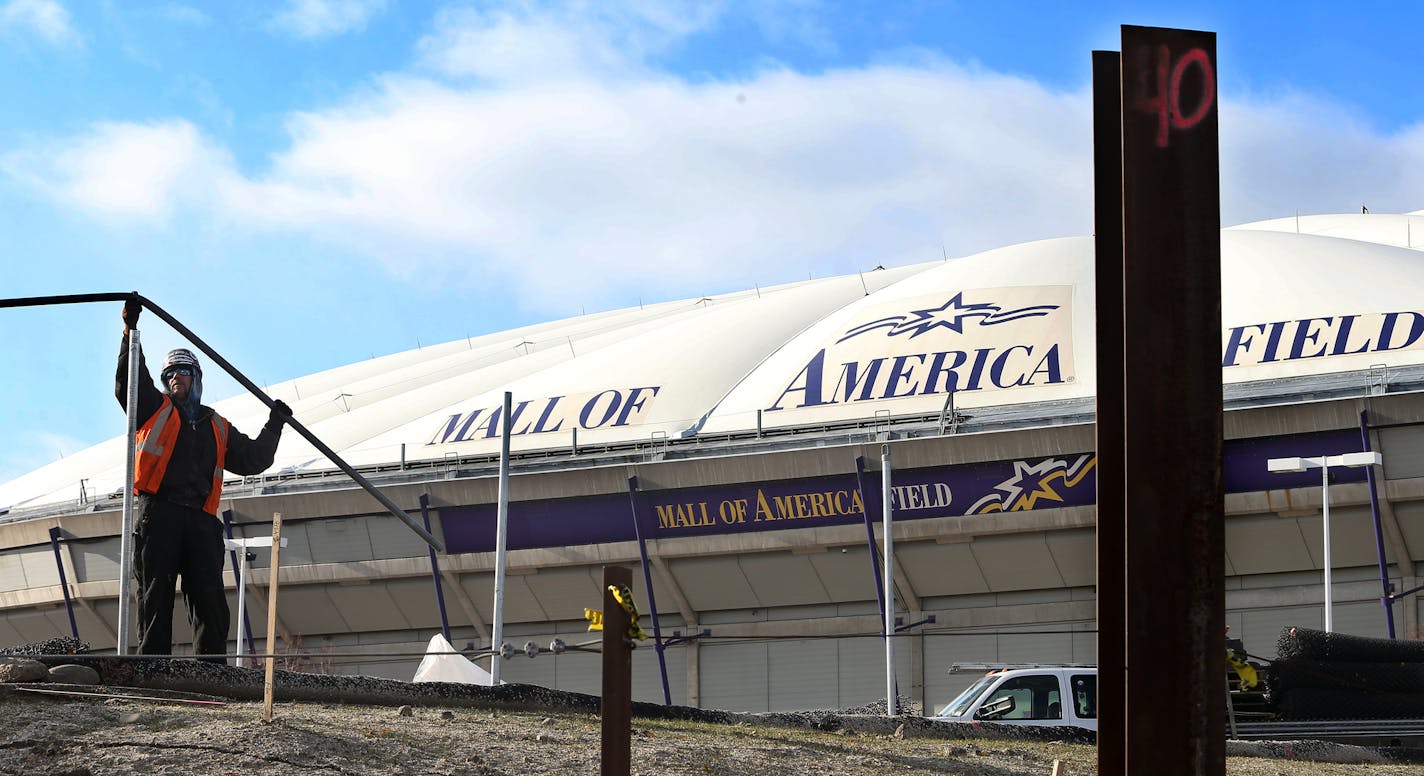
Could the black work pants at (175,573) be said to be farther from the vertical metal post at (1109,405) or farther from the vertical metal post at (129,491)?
the vertical metal post at (1109,405)

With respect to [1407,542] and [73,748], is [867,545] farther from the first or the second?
[73,748]

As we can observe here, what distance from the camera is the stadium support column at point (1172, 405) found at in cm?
573

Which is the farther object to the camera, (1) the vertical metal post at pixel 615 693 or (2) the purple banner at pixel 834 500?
(2) the purple banner at pixel 834 500

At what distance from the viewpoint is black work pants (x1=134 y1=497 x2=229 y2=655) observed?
1251 centimetres

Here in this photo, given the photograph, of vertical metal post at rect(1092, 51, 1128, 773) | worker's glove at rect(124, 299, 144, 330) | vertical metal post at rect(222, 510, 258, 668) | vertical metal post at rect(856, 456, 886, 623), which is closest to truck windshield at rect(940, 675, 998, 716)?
worker's glove at rect(124, 299, 144, 330)

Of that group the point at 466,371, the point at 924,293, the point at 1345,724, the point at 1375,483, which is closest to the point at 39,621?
the point at 466,371

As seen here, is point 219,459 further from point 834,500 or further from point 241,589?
point 241,589

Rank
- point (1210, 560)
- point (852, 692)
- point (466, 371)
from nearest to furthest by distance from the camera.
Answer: point (1210, 560) → point (852, 692) → point (466, 371)

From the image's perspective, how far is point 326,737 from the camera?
982 cm

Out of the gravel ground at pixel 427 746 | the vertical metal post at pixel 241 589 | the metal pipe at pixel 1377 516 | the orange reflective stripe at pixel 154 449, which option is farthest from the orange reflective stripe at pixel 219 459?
the metal pipe at pixel 1377 516

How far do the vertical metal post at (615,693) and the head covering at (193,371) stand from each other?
233 inches

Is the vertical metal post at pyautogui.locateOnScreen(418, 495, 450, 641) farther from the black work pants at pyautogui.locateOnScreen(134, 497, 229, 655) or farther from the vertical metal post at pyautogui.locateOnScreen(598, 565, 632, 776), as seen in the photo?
the vertical metal post at pyautogui.locateOnScreen(598, 565, 632, 776)

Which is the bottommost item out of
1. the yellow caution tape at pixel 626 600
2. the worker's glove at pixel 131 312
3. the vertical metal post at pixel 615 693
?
the vertical metal post at pixel 615 693

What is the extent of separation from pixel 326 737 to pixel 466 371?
163 ft
